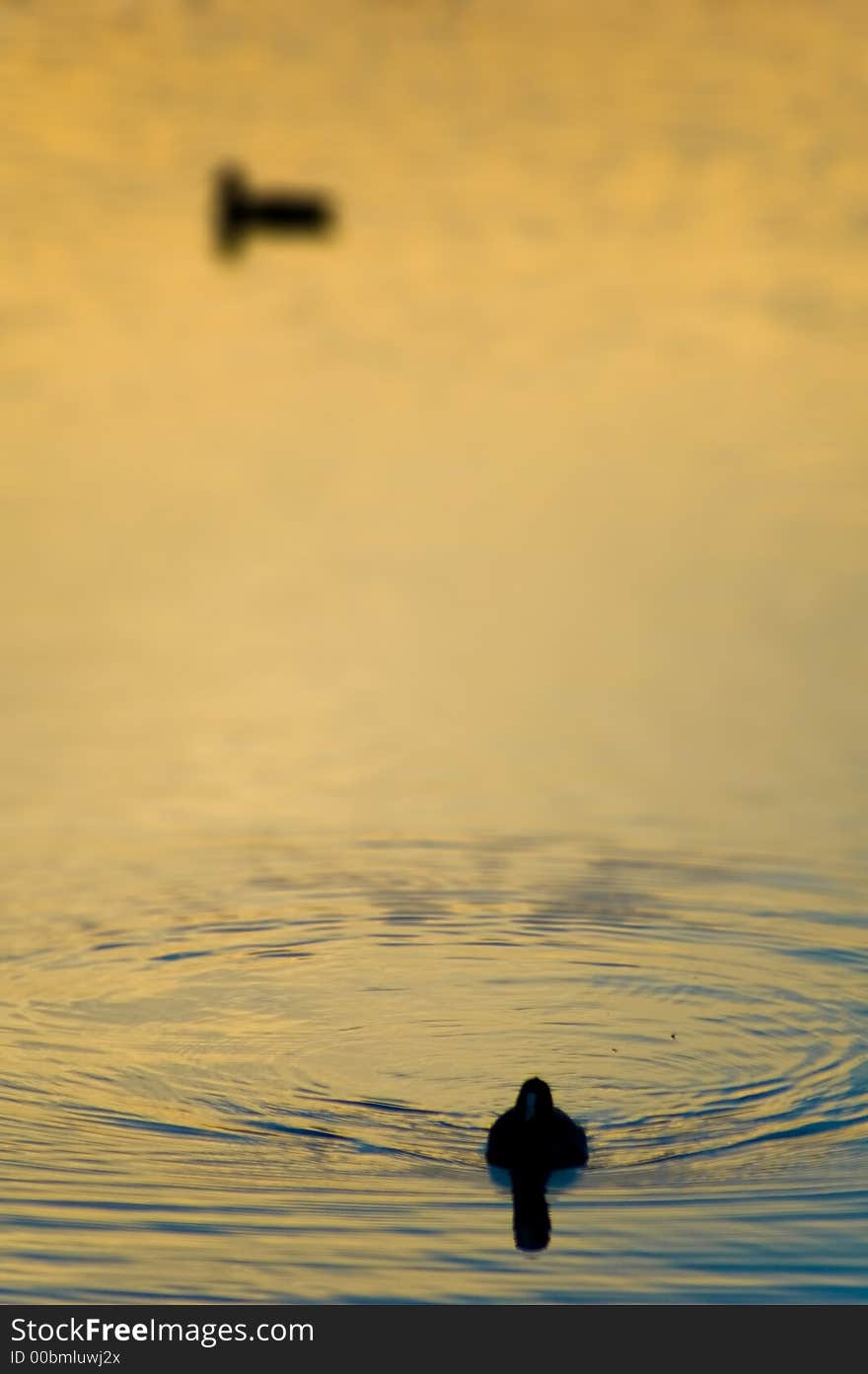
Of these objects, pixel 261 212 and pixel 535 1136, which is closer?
pixel 535 1136

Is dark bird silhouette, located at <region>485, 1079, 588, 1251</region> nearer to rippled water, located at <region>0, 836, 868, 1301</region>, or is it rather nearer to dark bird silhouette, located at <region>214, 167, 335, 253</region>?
rippled water, located at <region>0, 836, 868, 1301</region>

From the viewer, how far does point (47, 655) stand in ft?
60.7

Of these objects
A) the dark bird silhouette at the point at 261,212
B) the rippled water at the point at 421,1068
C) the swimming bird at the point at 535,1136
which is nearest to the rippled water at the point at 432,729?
the rippled water at the point at 421,1068

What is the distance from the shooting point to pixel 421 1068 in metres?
11.4

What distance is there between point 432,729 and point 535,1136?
24.3 feet

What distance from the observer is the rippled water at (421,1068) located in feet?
30.8

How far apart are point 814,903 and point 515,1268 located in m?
5.14

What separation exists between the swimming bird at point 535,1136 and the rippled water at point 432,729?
0.18 metres

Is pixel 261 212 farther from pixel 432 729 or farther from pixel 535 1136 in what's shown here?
pixel 535 1136

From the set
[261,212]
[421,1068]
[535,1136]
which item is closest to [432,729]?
[421,1068]

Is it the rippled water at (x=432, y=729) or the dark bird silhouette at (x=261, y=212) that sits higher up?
the dark bird silhouette at (x=261, y=212)

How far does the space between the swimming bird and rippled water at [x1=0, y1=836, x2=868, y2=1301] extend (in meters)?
0.15

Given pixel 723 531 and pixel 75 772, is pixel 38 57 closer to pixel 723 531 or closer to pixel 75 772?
pixel 723 531

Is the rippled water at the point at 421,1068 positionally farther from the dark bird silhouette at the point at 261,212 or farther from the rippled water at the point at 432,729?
the dark bird silhouette at the point at 261,212
